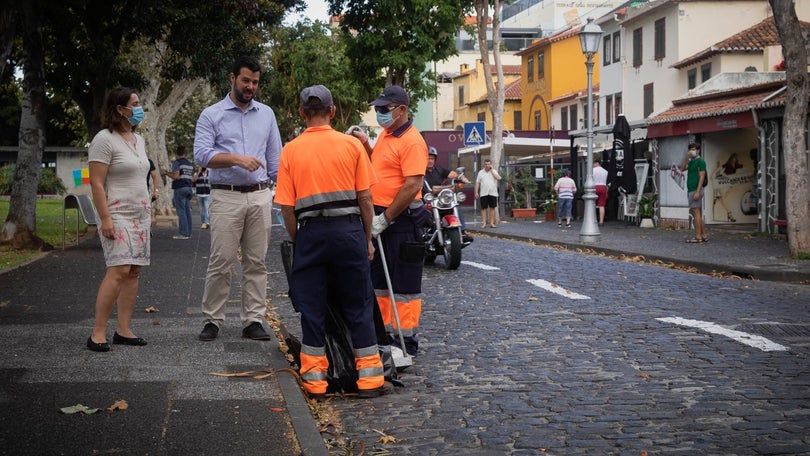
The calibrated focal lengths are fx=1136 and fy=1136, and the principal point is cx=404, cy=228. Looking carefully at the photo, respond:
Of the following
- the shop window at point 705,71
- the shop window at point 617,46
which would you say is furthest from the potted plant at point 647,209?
the shop window at point 617,46

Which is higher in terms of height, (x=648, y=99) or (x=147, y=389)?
(x=648, y=99)

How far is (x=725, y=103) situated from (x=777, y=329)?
1939cm

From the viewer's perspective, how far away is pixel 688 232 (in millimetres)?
28078

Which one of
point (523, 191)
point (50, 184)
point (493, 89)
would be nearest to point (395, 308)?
point (493, 89)

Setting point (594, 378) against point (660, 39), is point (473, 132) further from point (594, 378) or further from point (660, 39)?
point (594, 378)

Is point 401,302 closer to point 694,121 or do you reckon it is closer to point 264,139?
point 264,139

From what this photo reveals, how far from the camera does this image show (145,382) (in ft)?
22.5

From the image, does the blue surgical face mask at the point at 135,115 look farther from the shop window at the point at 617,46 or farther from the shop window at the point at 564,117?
the shop window at the point at 564,117

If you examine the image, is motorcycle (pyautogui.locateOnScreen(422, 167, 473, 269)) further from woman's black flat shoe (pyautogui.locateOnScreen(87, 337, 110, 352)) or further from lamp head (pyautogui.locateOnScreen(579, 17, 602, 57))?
lamp head (pyautogui.locateOnScreen(579, 17, 602, 57))

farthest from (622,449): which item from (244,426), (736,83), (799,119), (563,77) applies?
(563,77)

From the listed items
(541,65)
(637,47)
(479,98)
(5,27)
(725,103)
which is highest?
(541,65)

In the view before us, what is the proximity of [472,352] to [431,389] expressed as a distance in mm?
1508

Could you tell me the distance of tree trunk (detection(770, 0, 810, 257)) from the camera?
17766mm

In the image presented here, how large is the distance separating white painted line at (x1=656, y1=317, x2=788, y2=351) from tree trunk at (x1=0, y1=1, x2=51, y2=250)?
12409 millimetres
